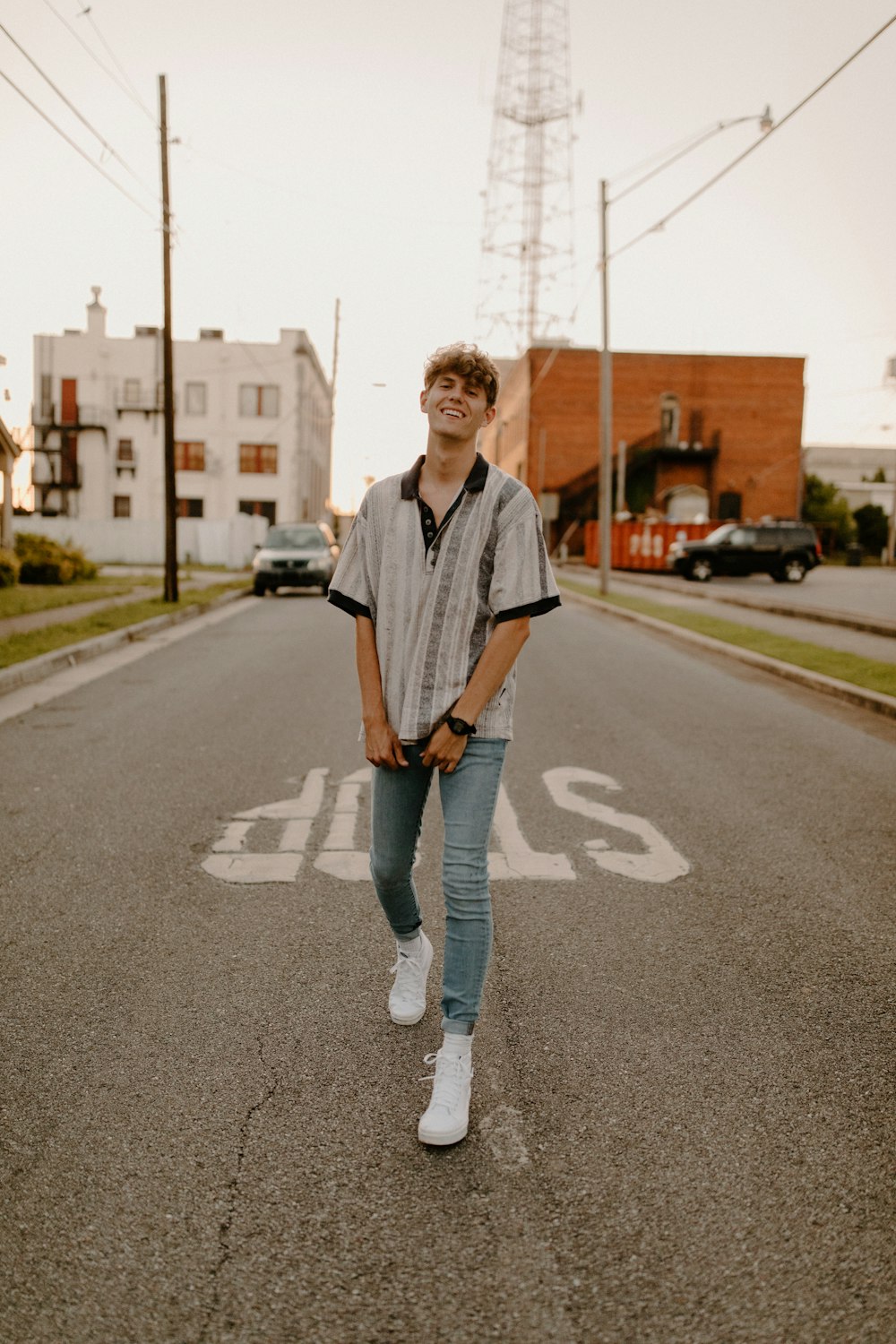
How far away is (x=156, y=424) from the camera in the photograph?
6038cm

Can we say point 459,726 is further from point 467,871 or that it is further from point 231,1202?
point 231,1202

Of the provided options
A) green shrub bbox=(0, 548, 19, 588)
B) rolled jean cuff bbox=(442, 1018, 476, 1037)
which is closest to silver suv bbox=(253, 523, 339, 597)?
green shrub bbox=(0, 548, 19, 588)

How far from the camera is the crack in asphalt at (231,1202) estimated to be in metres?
2.32

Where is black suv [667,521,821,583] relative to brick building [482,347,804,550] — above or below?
below

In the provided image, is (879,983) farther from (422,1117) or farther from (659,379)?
(659,379)

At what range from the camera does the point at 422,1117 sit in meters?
3.00

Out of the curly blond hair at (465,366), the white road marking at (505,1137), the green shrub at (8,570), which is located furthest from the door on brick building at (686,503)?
the white road marking at (505,1137)

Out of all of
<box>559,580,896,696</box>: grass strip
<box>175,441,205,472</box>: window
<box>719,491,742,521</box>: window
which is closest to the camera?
<box>559,580,896,696</box>: grass strip

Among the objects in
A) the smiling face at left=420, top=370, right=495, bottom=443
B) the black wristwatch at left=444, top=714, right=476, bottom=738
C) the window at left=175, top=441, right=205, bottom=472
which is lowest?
the black wristwatch at left=444, top=714, right=476, bottom=738

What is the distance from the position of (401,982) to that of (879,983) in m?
1.69

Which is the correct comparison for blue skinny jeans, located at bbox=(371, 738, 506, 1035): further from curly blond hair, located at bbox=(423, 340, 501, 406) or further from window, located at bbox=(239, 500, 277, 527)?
window, located at bbox=(239, 500, 277, 527)

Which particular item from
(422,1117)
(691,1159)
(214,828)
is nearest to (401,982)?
(422,1117)

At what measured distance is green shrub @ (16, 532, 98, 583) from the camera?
26000 millimetres

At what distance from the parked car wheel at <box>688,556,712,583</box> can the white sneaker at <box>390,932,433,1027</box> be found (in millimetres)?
33046
